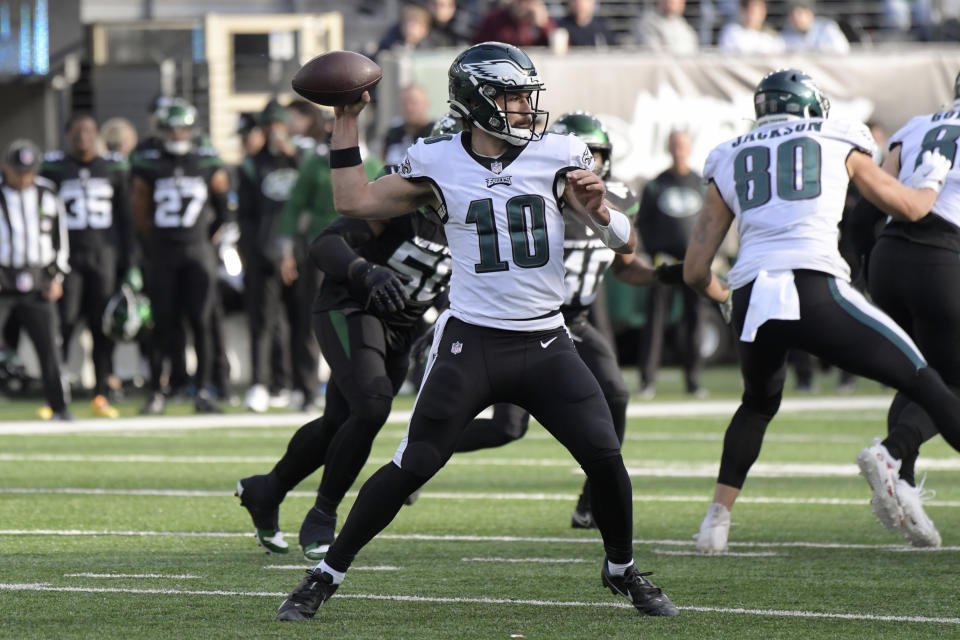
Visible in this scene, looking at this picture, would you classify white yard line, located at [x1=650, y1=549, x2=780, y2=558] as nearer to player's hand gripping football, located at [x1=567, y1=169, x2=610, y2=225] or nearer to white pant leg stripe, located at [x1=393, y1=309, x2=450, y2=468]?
white pant leg stripe, located at [x1=393, y1=309, x2=450, y2=468]

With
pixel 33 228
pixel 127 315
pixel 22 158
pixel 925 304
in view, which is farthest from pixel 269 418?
pixel 925 304

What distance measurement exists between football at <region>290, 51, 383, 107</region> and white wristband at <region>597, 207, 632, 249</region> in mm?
801

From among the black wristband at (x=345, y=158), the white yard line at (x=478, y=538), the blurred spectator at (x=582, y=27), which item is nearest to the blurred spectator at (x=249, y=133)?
the blurred spectator at (x=582, y=27)

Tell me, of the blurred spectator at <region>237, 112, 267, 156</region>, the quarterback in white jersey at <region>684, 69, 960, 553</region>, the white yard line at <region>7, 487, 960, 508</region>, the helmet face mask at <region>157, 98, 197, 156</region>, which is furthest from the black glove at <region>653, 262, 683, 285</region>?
the blurred spectator at <region>237, 112, 267, 156</region>

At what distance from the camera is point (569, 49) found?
15.8 m

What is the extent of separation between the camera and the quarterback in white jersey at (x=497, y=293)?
4828 mm

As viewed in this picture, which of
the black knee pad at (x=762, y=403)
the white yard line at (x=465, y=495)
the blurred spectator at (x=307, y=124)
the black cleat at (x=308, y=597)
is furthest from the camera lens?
the blurred spectator at (x=307, y=124)

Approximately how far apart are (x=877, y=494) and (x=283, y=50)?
15853mm

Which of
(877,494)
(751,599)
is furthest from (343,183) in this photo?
(877,494)

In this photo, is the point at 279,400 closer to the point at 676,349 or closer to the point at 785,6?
the point at 676,349

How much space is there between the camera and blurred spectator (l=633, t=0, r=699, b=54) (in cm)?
1623

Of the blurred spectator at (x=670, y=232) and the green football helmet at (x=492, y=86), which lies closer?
the green football helmet at (x=492, y=86)

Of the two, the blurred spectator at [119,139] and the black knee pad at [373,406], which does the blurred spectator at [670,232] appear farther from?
the black knee pad at [373,406]

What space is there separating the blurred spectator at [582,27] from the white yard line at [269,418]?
431 cm
